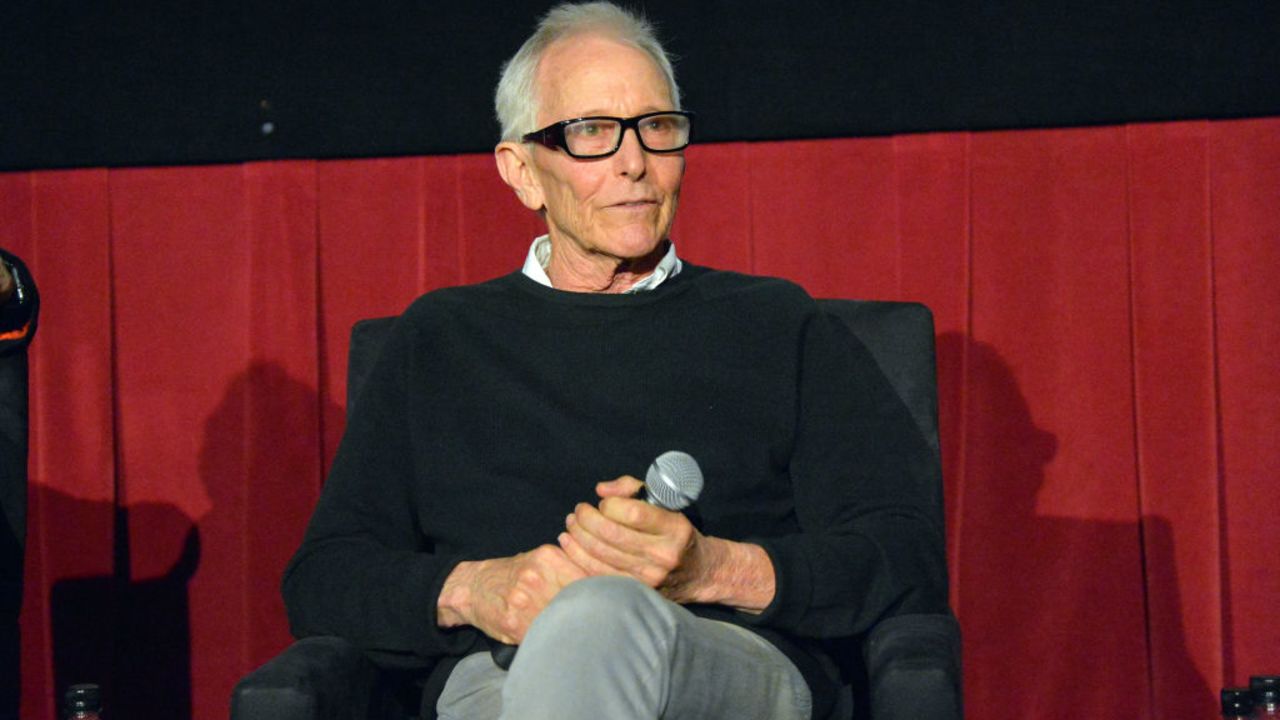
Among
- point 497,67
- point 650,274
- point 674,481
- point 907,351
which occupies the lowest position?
point 674,481

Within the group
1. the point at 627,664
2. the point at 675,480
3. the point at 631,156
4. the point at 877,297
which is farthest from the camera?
the point at 877,297

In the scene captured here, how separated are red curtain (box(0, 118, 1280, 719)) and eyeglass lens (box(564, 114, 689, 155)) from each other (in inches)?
50.1

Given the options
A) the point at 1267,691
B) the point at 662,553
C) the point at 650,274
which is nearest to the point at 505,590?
the point at 662,553

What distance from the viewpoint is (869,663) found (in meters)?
1.45

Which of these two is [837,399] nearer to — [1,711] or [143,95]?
[1,711]

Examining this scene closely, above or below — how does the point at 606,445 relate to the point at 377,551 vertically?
above

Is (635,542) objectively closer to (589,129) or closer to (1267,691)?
(589,129)

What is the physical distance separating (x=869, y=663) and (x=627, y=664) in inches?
15.5

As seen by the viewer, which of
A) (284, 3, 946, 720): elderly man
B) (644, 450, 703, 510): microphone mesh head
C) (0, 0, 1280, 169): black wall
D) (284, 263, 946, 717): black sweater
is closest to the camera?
(644, 450, 703, 510): microphone mesh head

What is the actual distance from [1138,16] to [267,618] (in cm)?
233

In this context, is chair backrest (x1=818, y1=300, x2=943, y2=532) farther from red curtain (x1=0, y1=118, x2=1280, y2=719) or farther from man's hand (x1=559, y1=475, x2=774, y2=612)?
red curtain (x1=0, y1=118, x2=1280, y2=719)

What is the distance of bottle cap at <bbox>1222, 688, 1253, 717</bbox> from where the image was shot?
1934mm

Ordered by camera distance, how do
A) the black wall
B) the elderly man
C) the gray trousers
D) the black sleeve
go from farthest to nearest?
the black wall < the black sleeve < the elderly man < the gray trousers

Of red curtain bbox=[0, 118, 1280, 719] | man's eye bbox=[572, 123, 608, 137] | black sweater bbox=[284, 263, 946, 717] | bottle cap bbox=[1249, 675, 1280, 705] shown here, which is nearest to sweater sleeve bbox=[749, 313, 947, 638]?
black sweater bbox=[284, 263, 946, 717]
